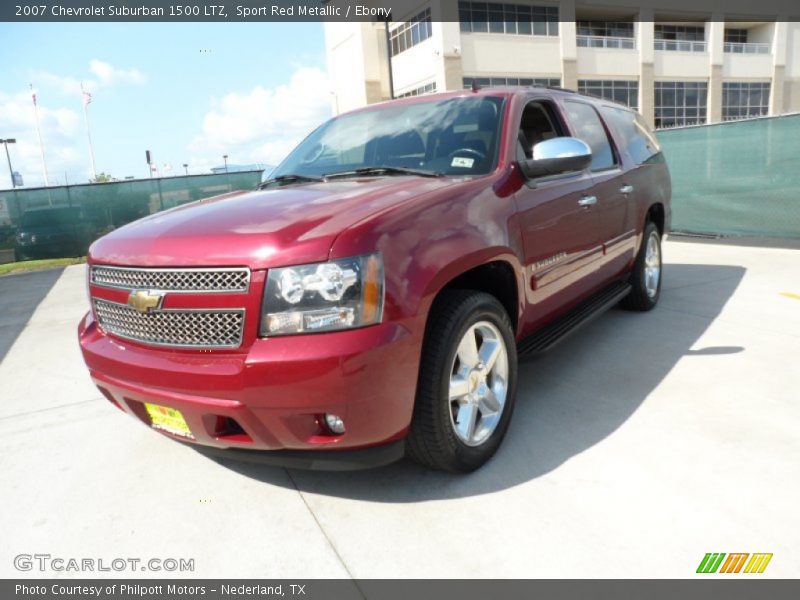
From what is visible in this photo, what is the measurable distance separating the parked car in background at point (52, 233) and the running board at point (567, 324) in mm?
14338

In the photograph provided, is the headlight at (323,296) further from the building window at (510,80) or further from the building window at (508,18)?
the building window at (508,18)

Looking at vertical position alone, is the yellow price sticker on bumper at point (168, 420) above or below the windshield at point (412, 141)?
below

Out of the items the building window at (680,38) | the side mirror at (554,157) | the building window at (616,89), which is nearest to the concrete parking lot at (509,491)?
the side mirror at (554,157)

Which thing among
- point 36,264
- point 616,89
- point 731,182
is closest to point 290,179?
point 731,182

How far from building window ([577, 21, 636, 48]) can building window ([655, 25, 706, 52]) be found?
2.14 meters

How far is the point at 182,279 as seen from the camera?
249cm

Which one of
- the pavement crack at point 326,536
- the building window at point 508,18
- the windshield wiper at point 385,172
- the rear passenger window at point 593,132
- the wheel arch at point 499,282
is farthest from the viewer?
the building window at point 508,18

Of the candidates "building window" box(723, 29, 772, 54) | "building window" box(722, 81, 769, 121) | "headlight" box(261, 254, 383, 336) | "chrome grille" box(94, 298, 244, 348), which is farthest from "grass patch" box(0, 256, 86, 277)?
"building window" box(723, 29, 772, 54)

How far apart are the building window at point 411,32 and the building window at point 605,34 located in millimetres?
9092

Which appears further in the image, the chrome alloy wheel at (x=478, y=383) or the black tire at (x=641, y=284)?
the black tire at (x=641, y=284)

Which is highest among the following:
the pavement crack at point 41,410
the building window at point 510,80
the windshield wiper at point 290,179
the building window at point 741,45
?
the building window at point 741,45

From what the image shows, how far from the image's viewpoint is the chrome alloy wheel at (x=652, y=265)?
18.1ft

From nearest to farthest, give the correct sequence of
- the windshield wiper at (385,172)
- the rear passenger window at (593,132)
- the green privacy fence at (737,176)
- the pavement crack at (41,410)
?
the windshield wiper at (385,172) → the pavement crack at (41,410) → the rear passenger window at (593,132) → the green privacy fence at (737,176)
